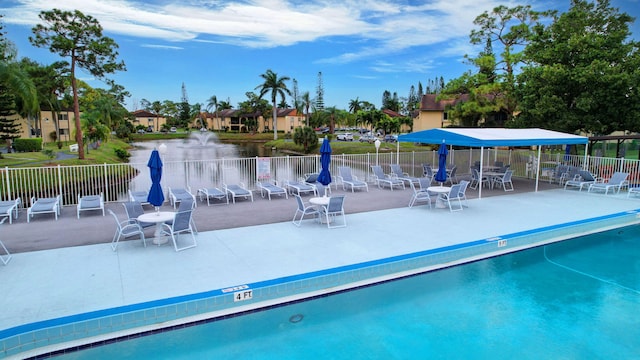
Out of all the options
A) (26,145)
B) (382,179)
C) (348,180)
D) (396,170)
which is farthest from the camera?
(26,145)

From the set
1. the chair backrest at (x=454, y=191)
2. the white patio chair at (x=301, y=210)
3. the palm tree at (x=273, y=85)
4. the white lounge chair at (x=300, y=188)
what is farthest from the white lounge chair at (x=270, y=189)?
the palm tree at (x=273, y=85)

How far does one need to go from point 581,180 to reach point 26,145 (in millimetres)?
37192

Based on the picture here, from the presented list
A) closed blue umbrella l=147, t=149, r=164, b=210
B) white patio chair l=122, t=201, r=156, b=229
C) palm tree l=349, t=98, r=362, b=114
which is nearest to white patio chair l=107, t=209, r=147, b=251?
white patio chair l=122, t=201, r=156, b=229

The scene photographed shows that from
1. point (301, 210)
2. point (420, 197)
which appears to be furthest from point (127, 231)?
point (420, 197)

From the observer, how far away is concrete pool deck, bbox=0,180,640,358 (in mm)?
5605

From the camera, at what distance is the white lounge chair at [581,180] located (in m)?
14.5

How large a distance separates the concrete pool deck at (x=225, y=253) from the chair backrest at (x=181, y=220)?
1.57ft

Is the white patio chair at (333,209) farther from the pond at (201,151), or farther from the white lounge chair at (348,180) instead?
the pond at (201,151)

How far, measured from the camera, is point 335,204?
9.16 metres

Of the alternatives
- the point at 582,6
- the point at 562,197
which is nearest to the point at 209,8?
the point at 582,6

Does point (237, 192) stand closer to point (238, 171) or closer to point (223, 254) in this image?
point (238, 171)

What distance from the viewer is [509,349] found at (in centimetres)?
525

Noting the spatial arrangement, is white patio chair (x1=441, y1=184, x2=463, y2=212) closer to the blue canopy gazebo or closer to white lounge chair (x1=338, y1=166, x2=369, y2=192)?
the blue canopy gazebo

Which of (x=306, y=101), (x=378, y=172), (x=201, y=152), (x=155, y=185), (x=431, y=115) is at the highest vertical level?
(x=306, y=101)
